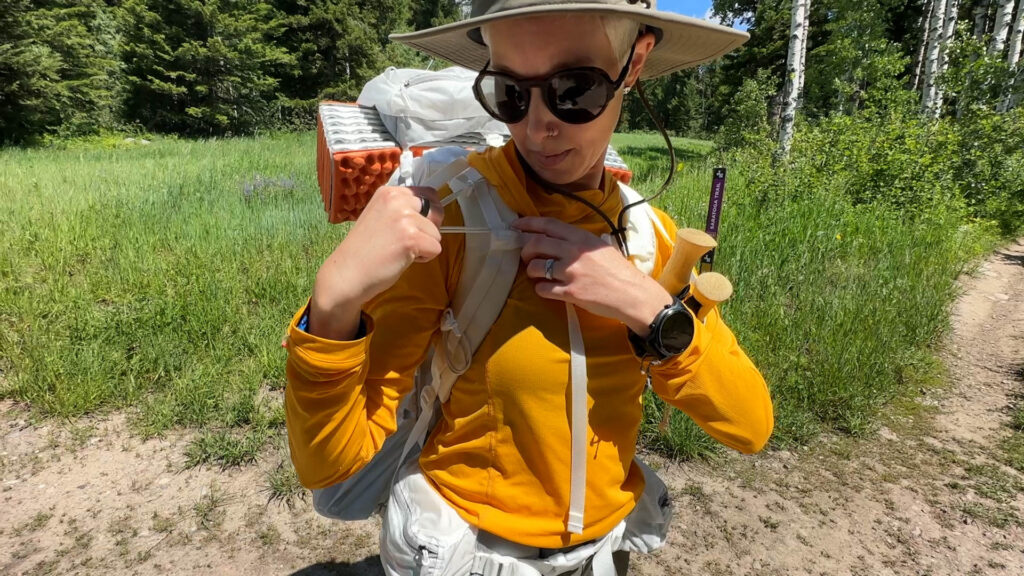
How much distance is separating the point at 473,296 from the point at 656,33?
61 cm

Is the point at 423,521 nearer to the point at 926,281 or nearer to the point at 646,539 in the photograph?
the point at 646,539

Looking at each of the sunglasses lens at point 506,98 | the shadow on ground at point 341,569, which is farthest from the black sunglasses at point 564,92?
the shadow on ground at point 341,569

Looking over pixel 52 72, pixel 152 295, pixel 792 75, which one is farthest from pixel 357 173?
pixel 52 72

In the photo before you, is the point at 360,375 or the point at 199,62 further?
the point at 199,62

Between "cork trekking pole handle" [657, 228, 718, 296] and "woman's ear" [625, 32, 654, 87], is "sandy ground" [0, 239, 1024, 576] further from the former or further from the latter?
"woman's ear" [625, 32, 654, 87]

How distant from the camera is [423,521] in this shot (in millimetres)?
956

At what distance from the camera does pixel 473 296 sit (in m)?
0.91

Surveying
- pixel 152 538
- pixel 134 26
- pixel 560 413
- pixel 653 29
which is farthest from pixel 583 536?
pixel 134 26

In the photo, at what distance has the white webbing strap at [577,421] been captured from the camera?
94 centimetres

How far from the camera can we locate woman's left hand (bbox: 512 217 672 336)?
879mm

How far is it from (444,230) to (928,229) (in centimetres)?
710

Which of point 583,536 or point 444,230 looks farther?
point 583,536

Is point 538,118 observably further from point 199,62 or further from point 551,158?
point 199,62

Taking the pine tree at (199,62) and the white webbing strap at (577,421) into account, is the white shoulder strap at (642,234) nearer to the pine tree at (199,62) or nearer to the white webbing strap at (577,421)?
the white webbing strap at (577,421)
